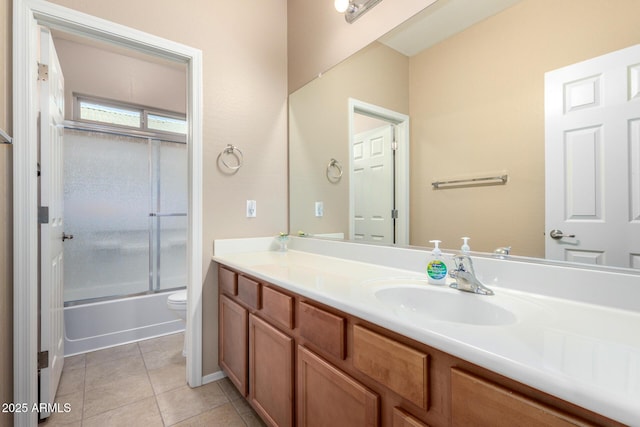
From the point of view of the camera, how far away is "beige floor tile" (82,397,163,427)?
1.51 metres

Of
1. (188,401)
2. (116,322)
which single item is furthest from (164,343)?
(188,401)

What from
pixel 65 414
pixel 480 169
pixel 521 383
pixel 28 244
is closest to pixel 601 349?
pixel 521 383

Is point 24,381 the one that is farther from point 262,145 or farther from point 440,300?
point 440,300

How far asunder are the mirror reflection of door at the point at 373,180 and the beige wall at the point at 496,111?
0.15 m

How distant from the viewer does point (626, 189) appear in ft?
2.71

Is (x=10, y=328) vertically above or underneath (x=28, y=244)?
underneath

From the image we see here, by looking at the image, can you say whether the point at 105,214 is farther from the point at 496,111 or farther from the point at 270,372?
the point at 496,111

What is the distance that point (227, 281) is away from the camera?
175 cm

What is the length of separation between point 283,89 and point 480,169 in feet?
5.24

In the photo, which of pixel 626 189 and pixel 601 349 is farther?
pixel 626 189

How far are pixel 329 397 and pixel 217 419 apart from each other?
0.94 metres

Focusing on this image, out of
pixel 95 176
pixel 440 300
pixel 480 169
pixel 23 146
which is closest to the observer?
pixel 440 300

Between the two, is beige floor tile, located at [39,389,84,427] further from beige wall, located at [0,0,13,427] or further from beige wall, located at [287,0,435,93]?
beige wall, located at [287,0,435,93]

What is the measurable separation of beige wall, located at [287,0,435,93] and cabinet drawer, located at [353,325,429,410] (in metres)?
1.39
